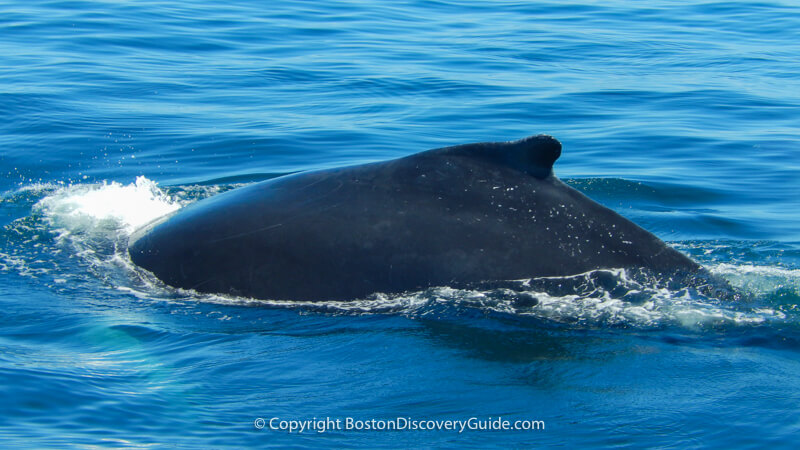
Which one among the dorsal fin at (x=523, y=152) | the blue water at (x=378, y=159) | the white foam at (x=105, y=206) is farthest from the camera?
the white foam at (x=105, y=206)

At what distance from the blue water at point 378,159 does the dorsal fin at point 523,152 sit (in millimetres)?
977

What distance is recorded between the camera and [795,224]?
Result: 36.9 feet

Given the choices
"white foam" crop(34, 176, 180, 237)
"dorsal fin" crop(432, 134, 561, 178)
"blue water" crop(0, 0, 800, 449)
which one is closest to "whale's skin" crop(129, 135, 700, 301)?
"dorsal fin" crop(432, 134, 561, 178)

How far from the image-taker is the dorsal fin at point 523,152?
6.84m

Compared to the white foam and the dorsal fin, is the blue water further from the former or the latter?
the dorsal fin

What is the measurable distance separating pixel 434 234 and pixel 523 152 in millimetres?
910

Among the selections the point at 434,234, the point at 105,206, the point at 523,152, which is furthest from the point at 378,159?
the point at 523,152

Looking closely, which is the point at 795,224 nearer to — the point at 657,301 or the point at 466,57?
the point at 657,301

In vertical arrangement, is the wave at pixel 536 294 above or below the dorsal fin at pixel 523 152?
below

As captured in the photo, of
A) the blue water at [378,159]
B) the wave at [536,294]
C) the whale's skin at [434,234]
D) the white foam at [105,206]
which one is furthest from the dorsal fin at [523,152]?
the white foam at [105,206]

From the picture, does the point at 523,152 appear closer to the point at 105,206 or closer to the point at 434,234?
the point at 434,234

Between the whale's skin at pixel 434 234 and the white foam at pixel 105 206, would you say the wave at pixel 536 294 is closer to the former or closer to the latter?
the whale's skin at pixel 434 234

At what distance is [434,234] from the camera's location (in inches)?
280

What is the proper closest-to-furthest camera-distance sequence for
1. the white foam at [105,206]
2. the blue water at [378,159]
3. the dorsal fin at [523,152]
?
the blue water at [378,159] < the dorsal fin at [523,152] < the white foam at [105,206]
